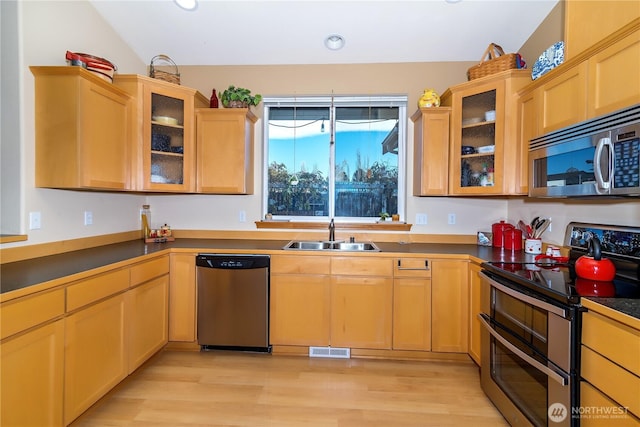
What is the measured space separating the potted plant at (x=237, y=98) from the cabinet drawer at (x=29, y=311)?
6.63 ft

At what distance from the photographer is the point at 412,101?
10.0 ft

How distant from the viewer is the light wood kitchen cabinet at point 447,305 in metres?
2.41

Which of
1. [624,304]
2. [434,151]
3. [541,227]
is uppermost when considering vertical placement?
[434,151]

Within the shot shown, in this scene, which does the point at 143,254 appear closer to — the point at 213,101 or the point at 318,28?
the point at 213,101

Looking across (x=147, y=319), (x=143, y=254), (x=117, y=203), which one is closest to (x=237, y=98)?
(x=117, y=203)

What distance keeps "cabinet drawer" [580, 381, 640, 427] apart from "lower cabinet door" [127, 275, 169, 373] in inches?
98.2

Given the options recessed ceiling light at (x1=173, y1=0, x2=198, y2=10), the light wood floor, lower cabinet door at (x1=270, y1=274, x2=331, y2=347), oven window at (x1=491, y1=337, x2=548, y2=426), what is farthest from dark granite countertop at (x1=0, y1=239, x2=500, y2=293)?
recessed ceiling light at (x1=173, y1=0, x2=198, y2=10)

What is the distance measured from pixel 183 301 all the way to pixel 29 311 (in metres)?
1.24

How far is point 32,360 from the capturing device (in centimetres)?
139

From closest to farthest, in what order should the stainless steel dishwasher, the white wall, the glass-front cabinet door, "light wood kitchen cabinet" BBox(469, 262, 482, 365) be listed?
the white wall
"light wood kitchen cabinet" BBox(469, 262, 482, 365)
the stainless steel dishwasher
the glass-front cabinet door

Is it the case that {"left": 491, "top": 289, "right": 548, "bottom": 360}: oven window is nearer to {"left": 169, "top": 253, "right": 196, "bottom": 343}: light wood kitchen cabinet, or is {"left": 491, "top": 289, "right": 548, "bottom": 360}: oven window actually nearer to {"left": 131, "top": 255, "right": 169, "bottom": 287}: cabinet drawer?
{"left": 169, "top": 253, "right": 196, "bottom": 343}: light wood kitchen cabinet

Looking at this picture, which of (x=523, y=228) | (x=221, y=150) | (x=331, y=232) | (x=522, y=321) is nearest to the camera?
(x=522, y=321)

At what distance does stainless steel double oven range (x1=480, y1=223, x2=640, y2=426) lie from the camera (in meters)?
1.29

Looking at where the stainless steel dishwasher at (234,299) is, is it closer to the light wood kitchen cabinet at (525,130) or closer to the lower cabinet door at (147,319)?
the lower cabinet door at (147,319)
